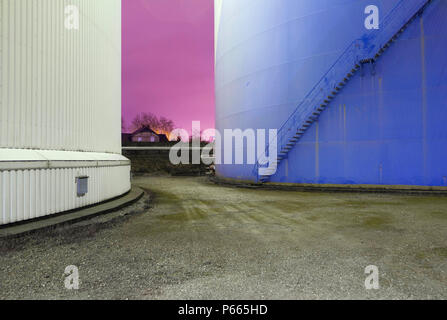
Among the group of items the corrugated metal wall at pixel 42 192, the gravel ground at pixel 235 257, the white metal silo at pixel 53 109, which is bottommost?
the gravel ground at pixel 235 257

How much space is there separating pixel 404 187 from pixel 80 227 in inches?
534

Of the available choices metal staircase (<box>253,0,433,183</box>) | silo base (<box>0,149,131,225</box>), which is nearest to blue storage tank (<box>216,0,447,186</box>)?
metal staircase (<box>253,0,433,183</box>)

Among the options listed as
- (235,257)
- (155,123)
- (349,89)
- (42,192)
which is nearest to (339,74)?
(349,89)

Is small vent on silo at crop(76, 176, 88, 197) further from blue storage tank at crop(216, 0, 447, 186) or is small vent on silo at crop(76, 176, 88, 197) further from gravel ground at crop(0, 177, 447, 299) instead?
blue storage tank at crop(216, 0, 447, 186)

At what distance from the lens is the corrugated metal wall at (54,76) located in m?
5.99

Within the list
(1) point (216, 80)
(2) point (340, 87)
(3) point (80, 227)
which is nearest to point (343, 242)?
(3) point (80, 227)

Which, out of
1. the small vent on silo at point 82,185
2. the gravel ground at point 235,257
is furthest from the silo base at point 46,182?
the gravel ground at point 235,257

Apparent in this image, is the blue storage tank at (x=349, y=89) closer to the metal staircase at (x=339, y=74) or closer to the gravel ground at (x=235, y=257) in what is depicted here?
the metal staircase at (x=339, y=74)

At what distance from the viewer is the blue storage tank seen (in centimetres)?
1240

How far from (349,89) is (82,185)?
13.1 metres

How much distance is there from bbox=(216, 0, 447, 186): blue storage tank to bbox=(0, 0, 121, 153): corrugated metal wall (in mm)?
9414

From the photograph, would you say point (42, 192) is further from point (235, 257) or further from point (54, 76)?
point (235, 257)

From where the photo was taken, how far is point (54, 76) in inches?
281

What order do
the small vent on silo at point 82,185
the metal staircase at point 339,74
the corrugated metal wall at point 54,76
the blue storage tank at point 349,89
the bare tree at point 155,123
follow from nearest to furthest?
the corrugated metal wall at point 54,76, the small vent on silo at point 82,185, the blue storage tank at point 349,89, the metal staircase at point 339,74, the bare tree at point 155,123
